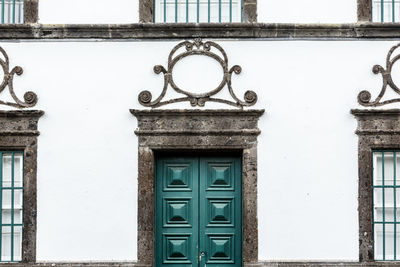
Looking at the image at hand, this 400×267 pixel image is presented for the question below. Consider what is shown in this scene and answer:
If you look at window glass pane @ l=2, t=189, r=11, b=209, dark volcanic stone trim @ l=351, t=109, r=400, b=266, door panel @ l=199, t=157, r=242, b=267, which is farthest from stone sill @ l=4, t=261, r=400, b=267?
window glass pane @ l=2, t=189, r=11, b=209

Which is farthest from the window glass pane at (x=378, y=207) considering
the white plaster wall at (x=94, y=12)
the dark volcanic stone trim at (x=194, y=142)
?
the white plaster wall at (x=94, y=12)

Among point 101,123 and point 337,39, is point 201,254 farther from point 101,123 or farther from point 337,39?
point 337,39

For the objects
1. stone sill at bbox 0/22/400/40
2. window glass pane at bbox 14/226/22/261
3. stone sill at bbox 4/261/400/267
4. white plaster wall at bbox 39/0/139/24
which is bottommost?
stone sill at bbox 4/261/400/267

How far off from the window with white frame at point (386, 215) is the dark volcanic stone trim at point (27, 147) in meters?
4.62

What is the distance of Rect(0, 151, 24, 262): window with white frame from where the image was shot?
9.32 m

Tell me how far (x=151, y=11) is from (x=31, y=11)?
1.67 m

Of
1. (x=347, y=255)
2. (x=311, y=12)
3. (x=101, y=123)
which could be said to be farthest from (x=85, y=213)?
(x=311, y=12)

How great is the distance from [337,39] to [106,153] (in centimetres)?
353

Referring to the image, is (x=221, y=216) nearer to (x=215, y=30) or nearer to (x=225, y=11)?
(x=215, y=30)

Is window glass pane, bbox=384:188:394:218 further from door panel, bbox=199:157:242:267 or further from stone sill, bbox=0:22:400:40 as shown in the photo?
stone sill, bbox=0:22:400:40

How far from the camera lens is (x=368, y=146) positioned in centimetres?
922

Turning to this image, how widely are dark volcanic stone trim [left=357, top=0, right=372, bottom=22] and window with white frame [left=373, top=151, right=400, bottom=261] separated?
2.00 meters

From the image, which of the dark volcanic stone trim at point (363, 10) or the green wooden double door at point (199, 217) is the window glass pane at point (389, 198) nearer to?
the green wooden double door at point (199, 217)

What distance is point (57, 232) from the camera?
9.25 metres
